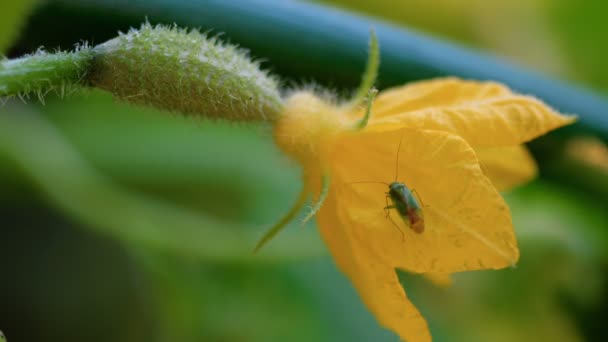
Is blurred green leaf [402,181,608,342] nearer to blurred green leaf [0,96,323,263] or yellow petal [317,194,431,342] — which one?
blurred green leaf [0,96,323,263]

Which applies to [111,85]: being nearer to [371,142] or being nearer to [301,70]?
[371,142]

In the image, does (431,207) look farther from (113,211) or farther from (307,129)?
(113,211)

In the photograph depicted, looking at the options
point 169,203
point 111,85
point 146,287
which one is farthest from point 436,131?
point 146,287

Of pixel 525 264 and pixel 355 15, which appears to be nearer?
pixel 355 15

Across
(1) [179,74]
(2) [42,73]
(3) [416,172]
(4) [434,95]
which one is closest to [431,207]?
(3) [416,172]

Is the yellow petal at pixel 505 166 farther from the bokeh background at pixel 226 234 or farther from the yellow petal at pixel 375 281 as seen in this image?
the bokeh background at pixel 226 234

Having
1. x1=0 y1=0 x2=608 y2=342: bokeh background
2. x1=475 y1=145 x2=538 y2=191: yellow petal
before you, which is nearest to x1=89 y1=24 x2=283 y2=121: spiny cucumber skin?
x1=475 y1=145 x2=538 y2=191: yellow petal

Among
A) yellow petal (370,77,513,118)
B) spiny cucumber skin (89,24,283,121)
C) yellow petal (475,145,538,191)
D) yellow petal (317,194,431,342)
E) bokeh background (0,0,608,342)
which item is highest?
spiny cucumber skin (89,24,283,121)
